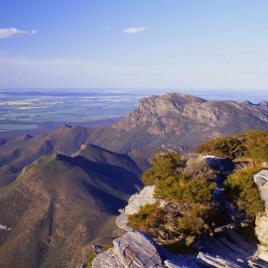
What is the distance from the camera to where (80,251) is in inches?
5984

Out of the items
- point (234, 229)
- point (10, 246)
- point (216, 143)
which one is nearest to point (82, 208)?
point (10, 246)

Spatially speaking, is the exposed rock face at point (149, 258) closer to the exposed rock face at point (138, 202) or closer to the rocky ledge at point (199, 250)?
the rocky ledge at point (199, 250)

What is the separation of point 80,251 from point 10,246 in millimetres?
24307

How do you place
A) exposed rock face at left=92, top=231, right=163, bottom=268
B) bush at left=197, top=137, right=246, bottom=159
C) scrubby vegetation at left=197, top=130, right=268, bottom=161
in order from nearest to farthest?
exposed rock face at left=92, top=231, right=163, bottom=268
scrubby vegetation at left=197, top=130, right=268, bottom=161
bush at left=197, top=137, right=246, bottom=159

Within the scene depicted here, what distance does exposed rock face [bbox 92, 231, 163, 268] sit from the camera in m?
25.1

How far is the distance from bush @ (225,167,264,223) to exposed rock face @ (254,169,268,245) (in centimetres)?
36

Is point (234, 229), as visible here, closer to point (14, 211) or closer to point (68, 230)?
point (68, 230)

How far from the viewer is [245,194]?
3350 centimetres

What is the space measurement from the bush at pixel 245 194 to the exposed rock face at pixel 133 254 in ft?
32.1

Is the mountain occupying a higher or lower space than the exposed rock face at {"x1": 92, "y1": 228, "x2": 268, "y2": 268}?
lower

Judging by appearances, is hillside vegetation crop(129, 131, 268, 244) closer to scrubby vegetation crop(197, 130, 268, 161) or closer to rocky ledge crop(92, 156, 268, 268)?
rocky ledge crop(92, 156, 268, 268)

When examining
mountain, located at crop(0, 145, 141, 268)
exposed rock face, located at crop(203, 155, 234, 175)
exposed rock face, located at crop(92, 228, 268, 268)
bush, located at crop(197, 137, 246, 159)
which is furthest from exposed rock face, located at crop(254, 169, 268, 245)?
mountain, located at crop(0, 145, 141, 268)

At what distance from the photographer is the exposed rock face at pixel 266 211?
3219cm

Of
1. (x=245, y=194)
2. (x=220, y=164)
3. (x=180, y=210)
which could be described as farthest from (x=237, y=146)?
(x=180, y=210)
